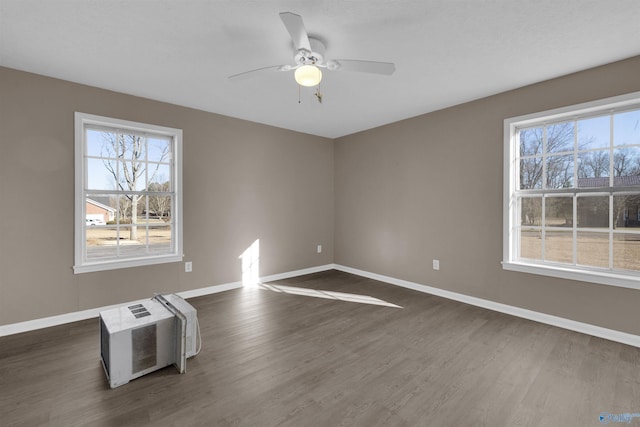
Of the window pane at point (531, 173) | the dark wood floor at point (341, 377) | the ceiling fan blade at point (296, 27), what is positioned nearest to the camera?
the ceiling fan blade at point (296, 27)

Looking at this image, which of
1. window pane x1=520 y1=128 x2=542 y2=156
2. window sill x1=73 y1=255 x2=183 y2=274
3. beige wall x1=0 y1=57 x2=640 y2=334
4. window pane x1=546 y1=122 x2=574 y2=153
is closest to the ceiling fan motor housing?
beige wall x1=0 y1=57 x2=640 y2=334

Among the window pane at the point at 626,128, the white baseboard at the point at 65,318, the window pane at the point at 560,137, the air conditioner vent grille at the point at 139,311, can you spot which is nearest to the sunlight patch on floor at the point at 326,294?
the white baseboard at the point at 65,318

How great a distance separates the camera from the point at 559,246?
3.07m

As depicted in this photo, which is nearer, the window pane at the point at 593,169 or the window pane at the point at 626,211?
the window pane at the point at 626,211

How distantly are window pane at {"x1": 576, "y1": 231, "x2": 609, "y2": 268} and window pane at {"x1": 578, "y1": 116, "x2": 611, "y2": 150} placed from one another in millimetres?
889

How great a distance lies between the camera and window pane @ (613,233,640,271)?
265cm

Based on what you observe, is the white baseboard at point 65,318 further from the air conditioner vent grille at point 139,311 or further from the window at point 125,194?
the air conditioner vent grille at point 139,311

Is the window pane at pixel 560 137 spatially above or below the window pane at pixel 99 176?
above

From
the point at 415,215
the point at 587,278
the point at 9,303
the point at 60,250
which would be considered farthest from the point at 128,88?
the point at 587,278

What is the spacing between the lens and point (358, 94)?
11.2 feet

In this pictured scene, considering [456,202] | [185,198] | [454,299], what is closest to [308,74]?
[185,198]

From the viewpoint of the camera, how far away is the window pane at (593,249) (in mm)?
2807

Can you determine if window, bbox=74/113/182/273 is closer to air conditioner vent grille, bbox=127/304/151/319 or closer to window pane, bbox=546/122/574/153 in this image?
air conditioner vent grille, bbox=127/304/151/319

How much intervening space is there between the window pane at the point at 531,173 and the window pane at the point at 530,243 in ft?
1.63
